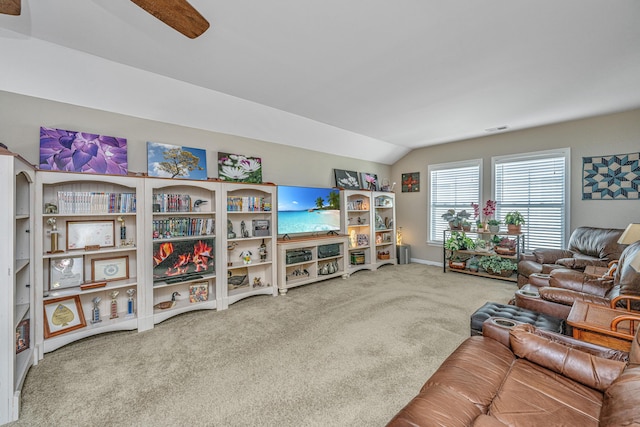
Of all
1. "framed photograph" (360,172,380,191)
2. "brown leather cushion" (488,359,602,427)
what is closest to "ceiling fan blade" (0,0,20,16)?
"brown leather cushion" (488,359,602,427)

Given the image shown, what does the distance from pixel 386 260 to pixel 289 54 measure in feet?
14.7

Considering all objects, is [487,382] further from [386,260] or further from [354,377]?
[386,260]

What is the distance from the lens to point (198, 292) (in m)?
3.41

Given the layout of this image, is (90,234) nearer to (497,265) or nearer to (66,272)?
(66,272)

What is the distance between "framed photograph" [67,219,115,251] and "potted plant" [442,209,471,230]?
5.28 m

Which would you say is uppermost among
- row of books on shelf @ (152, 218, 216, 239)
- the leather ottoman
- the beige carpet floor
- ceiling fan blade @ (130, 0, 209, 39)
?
ceiling fan blade @ (130, 0, 209, 39)

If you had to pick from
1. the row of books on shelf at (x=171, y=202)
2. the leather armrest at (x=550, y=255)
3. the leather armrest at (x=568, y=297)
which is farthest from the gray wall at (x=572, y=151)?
the row of books on shelf at (x=171, y=202)

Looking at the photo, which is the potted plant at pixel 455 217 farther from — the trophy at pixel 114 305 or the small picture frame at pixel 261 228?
the trophy at pixel 114 305

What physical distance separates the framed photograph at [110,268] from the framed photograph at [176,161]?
102cm

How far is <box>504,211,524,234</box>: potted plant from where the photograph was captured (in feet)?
14.8

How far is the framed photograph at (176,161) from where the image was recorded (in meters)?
3.15

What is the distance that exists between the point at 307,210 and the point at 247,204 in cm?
109

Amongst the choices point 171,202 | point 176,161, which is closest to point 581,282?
point 171,202

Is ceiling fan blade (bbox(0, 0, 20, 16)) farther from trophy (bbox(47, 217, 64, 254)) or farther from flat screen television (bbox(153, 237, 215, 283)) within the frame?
flat screen television (bbox(153, 237, 215, 283))
